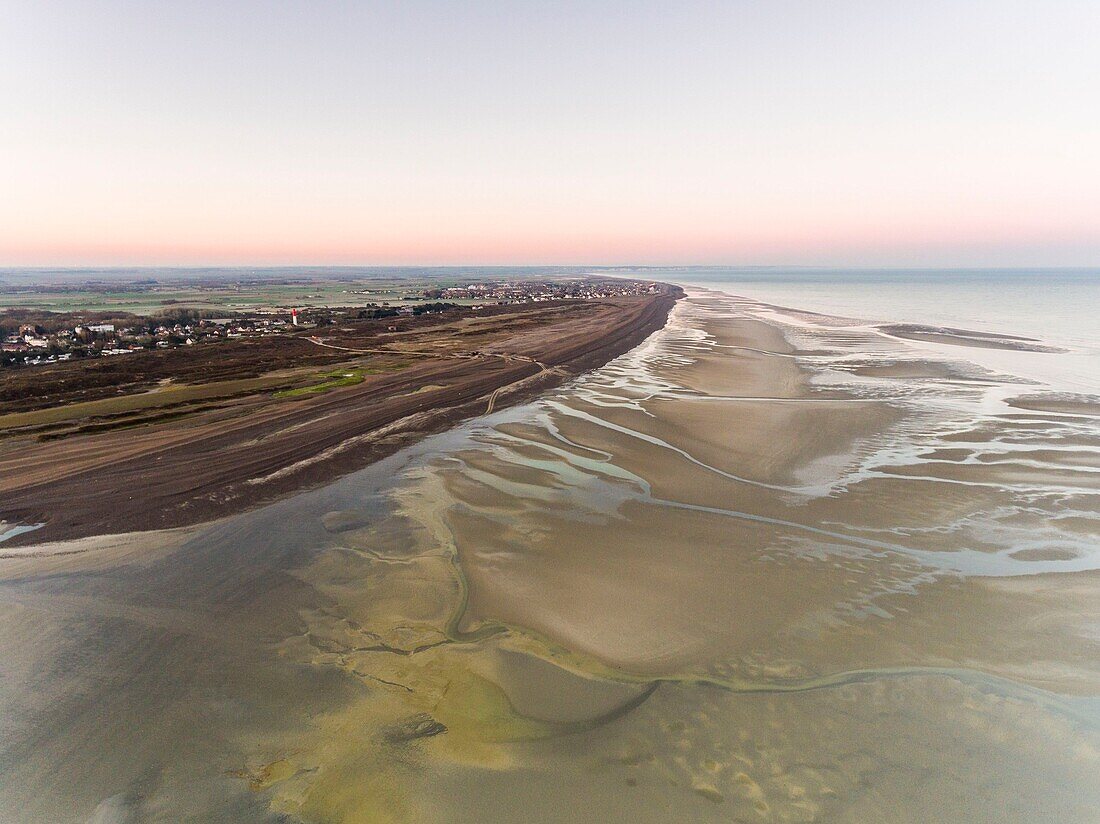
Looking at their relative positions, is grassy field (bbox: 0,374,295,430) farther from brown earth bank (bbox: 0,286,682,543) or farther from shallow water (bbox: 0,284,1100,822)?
shallow water (bbox: 0,284,1100,822)

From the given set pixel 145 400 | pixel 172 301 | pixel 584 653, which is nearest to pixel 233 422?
pixel 145 400

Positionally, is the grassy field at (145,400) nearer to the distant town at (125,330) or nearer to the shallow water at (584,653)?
the shallow water at (584,653)

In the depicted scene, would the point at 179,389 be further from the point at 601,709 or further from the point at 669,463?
the point at 601,709

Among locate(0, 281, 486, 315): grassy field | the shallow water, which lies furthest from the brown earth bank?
locate(0, 281, 486, 315): grassy field

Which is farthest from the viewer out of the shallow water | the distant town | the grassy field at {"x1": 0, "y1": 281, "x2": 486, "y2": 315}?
the grassy field at {"x1": 0, "y1": 281, "x2": 486, "y2": 315}

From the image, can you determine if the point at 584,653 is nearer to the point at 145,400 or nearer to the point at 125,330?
the point at 145,400

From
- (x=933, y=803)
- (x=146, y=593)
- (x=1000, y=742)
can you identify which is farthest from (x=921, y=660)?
(x=146, y=593)

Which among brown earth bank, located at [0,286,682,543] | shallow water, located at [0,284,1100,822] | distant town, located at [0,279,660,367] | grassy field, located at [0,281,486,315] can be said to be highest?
grassy field, located at [0,281,486,315]

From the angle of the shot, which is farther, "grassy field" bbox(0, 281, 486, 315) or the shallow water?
"grassy field" bbox(0, 281, 486, 315)
